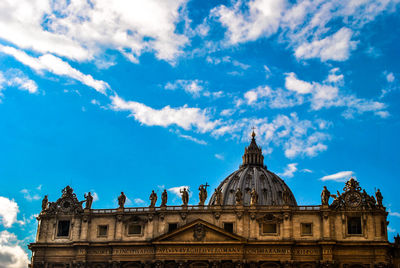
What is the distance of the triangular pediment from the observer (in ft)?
262

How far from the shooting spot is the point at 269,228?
3162 inches

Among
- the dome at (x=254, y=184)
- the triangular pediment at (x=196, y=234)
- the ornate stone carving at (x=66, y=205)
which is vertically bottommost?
the triangular pediment at (x=196, y=234)

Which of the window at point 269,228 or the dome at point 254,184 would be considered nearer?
the window at point 269,228

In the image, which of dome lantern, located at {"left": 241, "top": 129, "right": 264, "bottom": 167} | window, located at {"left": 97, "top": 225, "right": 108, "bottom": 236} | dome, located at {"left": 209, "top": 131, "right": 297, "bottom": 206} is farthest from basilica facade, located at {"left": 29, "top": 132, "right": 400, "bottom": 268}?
dome lantern, located at {"left": 241, "top": 129, "right": 264, "bottom": 167}

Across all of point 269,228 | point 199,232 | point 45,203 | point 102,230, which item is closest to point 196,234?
point 199,232

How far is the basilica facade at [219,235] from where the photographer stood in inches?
3068

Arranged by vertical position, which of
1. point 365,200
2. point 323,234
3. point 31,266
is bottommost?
point 31,266

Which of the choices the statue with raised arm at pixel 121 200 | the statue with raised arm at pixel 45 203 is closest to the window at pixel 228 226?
the statue with raised arm at pixel 121 200

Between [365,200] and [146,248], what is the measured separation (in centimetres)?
3145

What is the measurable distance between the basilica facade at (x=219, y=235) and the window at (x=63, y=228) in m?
0.15

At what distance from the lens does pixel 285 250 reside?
257 ft

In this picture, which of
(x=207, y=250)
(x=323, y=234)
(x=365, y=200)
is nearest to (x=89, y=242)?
(x=207, y=250)

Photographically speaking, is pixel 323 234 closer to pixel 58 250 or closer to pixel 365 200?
pixel 365 200

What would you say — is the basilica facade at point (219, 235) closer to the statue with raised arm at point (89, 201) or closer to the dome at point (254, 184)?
the statue with raised arm at point (89, 201)
